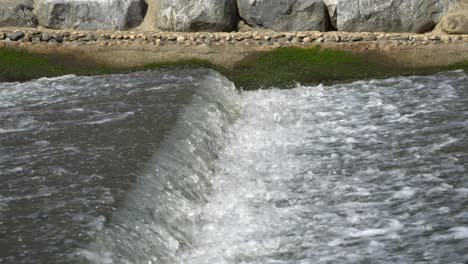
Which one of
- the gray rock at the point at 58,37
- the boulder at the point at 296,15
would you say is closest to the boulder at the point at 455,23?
the boulder at the point at 296,15

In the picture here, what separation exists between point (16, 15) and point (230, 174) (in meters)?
11.1

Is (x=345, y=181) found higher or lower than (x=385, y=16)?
higher

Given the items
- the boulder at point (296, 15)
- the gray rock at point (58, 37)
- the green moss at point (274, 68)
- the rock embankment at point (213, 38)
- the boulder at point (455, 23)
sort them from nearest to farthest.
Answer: the green moss at point (274, 68) < the rock embankment at point (213, 38) < the boulder at point (455, 23) < the gray rock at point (58, 37) < the boulder at point (296, 15)

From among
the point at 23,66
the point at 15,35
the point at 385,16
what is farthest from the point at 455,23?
the point at 15,35

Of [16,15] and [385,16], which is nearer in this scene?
[385,16]

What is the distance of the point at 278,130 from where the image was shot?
43.0 feet

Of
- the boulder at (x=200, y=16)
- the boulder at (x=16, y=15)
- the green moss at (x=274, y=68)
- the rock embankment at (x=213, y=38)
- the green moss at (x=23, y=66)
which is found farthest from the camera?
the boulder at (x=16, y=15)

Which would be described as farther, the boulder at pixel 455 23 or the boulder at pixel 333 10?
the boulder at pixel 333 10

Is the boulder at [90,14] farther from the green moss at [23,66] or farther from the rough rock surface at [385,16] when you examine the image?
the rough rock surface at [385,16]

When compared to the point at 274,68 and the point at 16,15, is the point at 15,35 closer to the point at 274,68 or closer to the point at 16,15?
the point at 16,15

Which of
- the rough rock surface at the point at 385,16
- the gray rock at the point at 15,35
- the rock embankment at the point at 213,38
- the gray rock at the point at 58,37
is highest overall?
the rough rock surface at the point at 385,16

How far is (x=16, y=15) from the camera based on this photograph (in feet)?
65.5

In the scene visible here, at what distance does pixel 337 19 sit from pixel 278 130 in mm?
6236

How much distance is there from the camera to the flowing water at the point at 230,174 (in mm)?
8250
